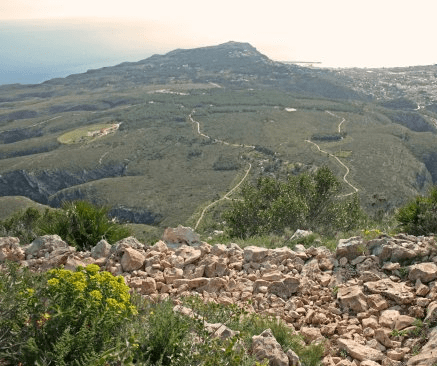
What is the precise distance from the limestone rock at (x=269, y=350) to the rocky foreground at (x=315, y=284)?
11mm

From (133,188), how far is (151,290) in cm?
8747

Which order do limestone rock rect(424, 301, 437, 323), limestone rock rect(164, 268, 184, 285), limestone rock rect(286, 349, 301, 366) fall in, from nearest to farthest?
1. limestone rock rect(286, 349, 301, 366)
2. limestone rock rect(424, 301, 437, 323)
3. limestone rock rect(164, 268, 184, 285)

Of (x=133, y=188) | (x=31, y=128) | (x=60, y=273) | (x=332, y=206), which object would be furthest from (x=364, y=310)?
(x=31, y=128)

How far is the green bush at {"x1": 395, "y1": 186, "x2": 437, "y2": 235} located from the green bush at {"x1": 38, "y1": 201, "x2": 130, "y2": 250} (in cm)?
689

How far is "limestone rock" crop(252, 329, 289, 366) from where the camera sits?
4512 millimetres

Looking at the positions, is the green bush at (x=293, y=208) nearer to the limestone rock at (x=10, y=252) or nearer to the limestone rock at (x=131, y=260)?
the limestone rock at (x=131, y=260)

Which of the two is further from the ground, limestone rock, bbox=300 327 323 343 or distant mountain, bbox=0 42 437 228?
limestone rock, bbox=300 327 323 343

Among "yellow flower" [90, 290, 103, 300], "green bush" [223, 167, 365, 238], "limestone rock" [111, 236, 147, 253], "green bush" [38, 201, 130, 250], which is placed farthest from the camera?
"green bush" [223, 167, 365, 238]

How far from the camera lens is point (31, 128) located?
170 metres

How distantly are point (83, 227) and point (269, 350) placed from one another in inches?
249

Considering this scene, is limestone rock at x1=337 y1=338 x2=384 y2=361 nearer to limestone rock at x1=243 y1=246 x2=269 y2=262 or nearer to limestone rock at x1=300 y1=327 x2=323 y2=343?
limestone rock at x1=300 y1=327 x2=323 y2=343

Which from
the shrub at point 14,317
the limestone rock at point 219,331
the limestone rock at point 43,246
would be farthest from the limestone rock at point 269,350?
the limestone rock at point 43,246

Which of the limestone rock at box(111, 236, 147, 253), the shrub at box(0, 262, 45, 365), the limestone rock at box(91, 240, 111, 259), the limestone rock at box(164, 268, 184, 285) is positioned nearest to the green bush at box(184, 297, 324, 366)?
the limestone rock at box(164, 268, 184, 285)

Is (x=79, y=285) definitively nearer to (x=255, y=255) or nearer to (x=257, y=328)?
(x=257, y=328)
